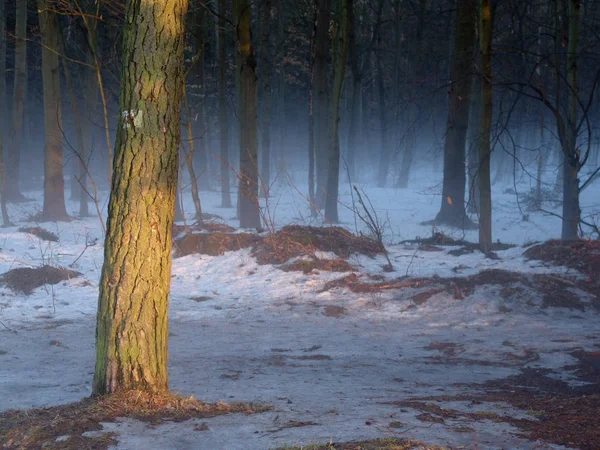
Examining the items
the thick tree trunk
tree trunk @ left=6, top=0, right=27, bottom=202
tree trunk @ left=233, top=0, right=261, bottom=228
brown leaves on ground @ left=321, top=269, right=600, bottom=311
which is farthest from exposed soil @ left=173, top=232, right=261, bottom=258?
tree trunk @ left=6, top=0, right=27, bottom=202

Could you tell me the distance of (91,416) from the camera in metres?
4.56

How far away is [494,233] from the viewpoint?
2164 cm

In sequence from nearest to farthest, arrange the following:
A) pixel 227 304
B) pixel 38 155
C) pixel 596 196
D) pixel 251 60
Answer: pixel 227 304 < pixel 251 60 < pixel 596 196 < pixel 38 155

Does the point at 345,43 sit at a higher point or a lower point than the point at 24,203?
higher

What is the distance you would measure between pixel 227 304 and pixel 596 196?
2697 cm

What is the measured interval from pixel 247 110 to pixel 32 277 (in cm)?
731

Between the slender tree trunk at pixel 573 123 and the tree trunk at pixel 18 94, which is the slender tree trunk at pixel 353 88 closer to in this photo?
the slender tree trunk at pixel 573 123

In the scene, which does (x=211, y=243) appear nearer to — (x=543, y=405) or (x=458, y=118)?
(x=543, y=405)

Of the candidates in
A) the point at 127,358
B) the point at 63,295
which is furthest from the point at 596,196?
the point at 127,358

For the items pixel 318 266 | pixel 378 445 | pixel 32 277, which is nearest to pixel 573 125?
pixel 318 266

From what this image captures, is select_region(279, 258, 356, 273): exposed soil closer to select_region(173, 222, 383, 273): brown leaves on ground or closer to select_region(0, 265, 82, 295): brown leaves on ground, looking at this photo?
select_region(173, 222, 383, 273): brown leaves on ground

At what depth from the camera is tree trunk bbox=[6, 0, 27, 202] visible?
21.5 meters

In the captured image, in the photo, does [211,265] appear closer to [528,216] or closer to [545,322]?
[545,322]

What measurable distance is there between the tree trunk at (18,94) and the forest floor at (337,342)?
9007mm
